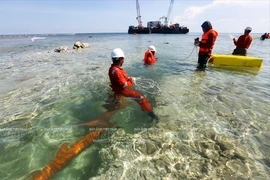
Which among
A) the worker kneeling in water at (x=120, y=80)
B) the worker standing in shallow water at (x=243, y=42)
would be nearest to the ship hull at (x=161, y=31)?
the worker standing in shallow water at (x=243, y=42)

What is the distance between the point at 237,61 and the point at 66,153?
11.2 meters

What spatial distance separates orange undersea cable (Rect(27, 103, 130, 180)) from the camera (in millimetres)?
3148

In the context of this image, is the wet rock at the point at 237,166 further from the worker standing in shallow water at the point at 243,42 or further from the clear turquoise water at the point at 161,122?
the worker standing in shallow water at the point at 243,42

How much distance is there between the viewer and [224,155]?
11.8 feet

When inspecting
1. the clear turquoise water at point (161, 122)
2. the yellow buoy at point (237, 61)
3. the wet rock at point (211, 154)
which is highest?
the yellow buoy at point (237, 61)

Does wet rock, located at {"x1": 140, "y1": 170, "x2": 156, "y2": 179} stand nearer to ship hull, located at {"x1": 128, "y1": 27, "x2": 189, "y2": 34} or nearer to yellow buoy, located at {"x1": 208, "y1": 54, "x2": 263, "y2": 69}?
yellow buoy, located at {"x1": 208, "y1": 54, "x2": 263, "y2": 69}

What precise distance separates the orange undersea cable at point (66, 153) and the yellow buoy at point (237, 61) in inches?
361

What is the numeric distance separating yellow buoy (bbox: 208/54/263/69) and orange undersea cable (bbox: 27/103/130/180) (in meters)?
9.18

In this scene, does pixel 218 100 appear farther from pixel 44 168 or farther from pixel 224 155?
pixel 44 168

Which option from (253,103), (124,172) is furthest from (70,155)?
(253,103)

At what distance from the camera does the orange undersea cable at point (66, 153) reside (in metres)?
3.15

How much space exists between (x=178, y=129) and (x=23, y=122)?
4.68 m

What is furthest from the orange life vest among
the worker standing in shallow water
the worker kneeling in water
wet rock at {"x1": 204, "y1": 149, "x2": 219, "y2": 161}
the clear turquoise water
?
wet rock at {"x1": 204, "y1": 149, "x2": 219, "y2": 161}

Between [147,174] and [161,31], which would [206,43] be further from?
[161,31]
